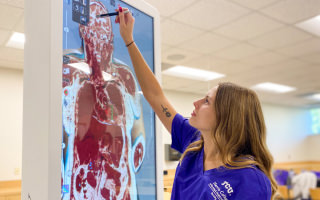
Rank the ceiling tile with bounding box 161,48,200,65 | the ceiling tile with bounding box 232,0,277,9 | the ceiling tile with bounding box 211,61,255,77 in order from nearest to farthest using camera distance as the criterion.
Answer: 1. the ceiling tile with bounding box 232,0,277,9
2. the ceiling tile with bounding box 161,48,200,65
3. the ceiling tile with bounding box 211,61,255,77

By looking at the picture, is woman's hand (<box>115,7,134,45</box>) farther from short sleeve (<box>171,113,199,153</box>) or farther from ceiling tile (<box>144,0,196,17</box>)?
ceiling tile (<box>144,0,196,17</box>)

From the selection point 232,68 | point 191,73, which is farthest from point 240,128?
point 191,73

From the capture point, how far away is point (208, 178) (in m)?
0.93

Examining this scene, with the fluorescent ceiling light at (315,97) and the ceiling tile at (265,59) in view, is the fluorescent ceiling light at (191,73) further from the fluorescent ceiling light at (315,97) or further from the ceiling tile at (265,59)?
the fluorescent ceiling light at (315,97)

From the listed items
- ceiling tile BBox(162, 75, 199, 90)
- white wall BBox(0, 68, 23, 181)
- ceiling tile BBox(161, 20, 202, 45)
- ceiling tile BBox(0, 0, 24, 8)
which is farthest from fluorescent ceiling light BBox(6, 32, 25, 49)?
ceiling tile BBox(162, 75, 199, 90)

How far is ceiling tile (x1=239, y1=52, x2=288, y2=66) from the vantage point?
387 centimetres

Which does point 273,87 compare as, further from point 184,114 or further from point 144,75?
point 144,75

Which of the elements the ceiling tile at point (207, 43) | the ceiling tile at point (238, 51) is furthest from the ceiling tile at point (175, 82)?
the ceiling tile at point (207, 43)

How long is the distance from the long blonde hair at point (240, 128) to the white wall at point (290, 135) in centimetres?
679

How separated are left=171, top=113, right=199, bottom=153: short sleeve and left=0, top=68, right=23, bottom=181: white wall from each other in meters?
3.55

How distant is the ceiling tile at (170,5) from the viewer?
7.86 feet

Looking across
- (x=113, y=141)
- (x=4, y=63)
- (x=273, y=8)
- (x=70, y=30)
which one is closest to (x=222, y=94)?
(x=113, y=141)

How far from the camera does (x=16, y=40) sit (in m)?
3.21

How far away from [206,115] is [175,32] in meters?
2.18
